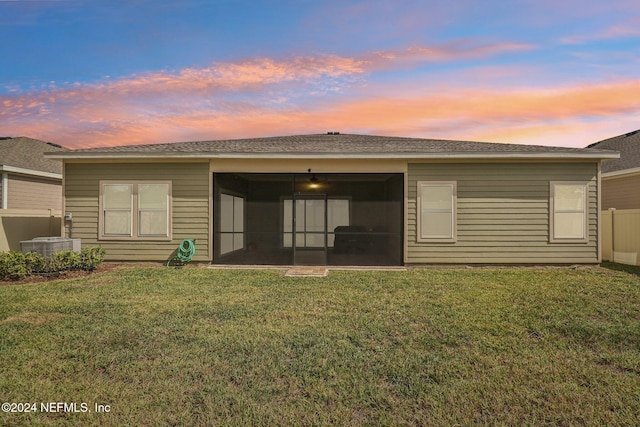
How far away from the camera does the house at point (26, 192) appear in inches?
413

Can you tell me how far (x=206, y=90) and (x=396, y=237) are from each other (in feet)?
24.3

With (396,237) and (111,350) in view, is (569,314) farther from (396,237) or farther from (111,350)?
(111,350)

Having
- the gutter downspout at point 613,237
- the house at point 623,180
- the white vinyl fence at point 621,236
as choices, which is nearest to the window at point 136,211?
the white vinyl fence at point 621,236

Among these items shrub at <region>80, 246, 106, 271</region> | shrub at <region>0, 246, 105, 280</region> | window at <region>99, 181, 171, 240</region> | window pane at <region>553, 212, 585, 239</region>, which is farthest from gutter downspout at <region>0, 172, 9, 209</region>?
window pane at <region>553, 212, 585, 239</region>

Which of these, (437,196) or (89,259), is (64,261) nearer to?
(89,259)

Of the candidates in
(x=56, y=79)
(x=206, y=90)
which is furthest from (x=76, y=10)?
(x=206, y=90)

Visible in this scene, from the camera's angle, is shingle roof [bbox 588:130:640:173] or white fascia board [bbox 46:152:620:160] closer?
white fascia board [bbox 46:152:620:160]

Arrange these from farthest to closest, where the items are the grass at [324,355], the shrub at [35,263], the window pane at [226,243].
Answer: the window pane at [226,243] < the shrub at [35,263] < the grass at [324,355]

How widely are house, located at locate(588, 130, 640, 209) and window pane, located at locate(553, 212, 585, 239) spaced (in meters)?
4.99

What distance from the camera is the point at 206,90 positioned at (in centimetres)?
1193

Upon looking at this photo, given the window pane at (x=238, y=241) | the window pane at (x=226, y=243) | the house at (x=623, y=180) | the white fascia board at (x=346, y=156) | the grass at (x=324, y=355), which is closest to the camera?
the grass at (x=324, y=355)

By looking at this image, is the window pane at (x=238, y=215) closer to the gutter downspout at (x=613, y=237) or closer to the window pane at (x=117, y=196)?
the window pane at (x=117, y=196)

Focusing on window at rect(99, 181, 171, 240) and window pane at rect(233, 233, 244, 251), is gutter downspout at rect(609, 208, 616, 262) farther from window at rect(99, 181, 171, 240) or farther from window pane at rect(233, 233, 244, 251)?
window at rect(99, 181, 171, 240)

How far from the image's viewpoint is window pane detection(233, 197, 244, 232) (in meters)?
11.6
